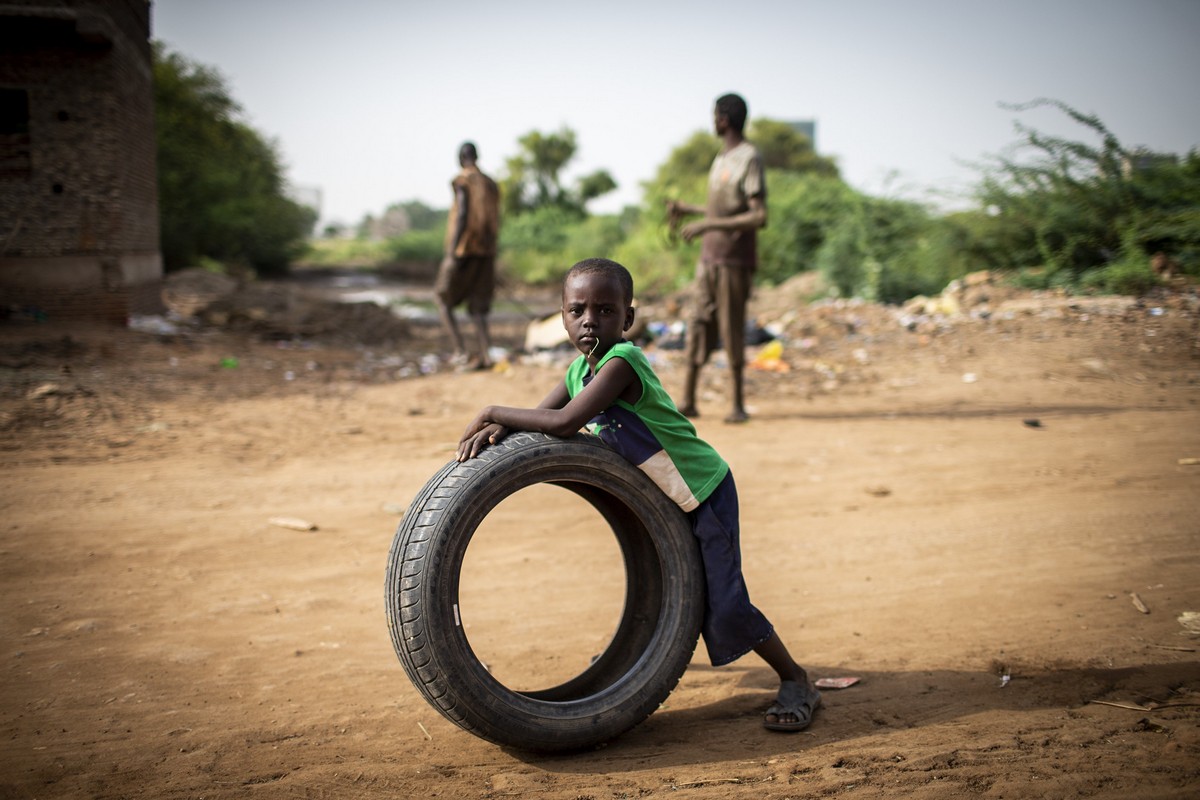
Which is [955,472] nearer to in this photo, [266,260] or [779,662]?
[779,662]

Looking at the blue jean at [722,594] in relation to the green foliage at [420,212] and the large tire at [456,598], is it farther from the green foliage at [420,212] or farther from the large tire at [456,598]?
the green foliage at [420,212]

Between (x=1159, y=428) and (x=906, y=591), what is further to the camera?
(x=1159, y=428)

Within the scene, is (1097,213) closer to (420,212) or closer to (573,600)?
(573,600)

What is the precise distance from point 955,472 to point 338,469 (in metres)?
4.21

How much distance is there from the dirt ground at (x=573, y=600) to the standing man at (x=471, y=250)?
76.1 inches

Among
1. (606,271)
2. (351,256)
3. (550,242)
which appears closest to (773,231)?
(606,271)

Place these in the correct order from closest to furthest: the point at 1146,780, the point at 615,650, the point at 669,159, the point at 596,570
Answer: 1. the point at 1146,780
2. the point at 615,650
3. the point at 596,570
4. the point at 669,159

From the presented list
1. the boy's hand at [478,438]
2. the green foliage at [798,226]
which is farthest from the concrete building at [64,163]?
the green foliage at [798,226]

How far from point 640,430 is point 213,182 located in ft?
72.9

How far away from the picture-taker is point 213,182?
2169 cm

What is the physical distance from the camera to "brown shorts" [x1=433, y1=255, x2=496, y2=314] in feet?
31.6

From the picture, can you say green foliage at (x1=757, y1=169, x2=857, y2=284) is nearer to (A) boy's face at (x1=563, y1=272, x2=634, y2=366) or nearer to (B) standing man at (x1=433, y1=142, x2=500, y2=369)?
(B) standing man at (x1=433, y1=142, x2=500, y2=369)

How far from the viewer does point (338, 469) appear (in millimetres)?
5801

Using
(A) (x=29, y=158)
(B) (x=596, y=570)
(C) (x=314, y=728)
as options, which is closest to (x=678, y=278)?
(A) (x=29, y=158)
